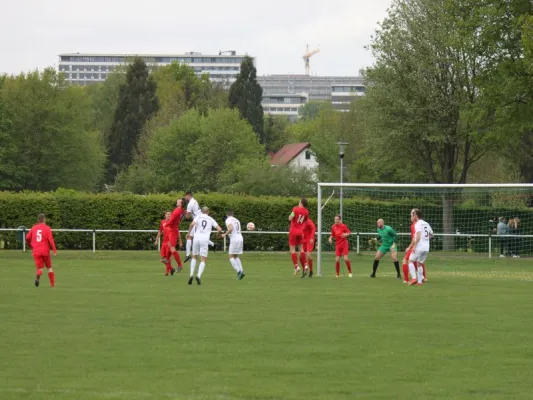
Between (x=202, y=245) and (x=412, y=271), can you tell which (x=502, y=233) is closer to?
(x=412, y=271)

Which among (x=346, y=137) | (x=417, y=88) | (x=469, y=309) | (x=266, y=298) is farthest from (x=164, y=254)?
(x=346, y=137)

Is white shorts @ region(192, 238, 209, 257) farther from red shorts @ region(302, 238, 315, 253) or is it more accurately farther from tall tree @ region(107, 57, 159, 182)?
tall tree @ region(107, 57, 159, 182)

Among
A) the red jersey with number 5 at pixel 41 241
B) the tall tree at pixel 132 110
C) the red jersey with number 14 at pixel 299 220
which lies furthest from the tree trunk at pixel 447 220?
the tall tree at pixel 132 110

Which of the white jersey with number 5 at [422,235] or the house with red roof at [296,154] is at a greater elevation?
the house with red roof at [296,154]

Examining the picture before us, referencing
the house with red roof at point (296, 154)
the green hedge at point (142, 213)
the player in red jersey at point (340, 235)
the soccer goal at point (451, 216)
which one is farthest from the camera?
the house with red roof at point (296, 154)

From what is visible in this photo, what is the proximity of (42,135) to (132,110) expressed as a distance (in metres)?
19.4

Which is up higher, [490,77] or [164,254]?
[490,77]

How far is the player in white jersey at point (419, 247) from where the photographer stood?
2827 cm

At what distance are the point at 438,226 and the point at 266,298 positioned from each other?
79.3 feet

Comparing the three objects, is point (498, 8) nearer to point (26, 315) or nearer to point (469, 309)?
point (469, 309)

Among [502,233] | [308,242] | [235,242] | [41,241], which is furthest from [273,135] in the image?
[41,241]

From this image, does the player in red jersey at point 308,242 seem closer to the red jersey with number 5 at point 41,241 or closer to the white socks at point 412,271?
the white socks at point 412,271

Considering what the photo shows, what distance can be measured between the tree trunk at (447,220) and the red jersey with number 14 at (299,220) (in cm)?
1291

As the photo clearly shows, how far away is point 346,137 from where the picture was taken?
114 m
